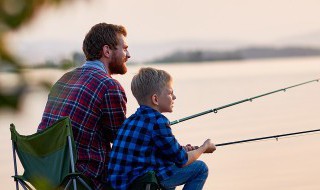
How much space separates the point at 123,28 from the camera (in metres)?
2.85

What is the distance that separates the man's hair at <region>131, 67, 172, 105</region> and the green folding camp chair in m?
0.27

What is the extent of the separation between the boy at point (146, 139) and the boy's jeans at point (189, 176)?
66 millimetres

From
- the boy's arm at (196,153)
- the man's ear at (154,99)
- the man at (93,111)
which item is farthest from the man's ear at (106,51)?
the boy's arm at (196,153)

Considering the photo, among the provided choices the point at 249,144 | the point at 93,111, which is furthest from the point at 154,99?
the point at 249,144

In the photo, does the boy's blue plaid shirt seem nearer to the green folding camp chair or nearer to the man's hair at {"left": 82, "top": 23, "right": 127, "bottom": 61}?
the green folding camp chair

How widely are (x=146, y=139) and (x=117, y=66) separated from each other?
370mm

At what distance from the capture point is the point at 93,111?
269 centimetres

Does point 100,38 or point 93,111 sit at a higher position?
point 100,38

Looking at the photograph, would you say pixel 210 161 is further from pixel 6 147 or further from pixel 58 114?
pixel 58 114

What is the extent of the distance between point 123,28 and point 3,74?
7.64 feet

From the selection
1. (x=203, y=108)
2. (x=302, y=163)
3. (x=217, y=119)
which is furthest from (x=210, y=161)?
(x=203, y=108)

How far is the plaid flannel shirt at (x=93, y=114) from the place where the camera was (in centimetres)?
266

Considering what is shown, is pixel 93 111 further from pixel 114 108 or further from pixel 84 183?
pixel 84 183

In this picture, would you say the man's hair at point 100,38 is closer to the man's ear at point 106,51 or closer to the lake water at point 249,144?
the man's ear at point 106,51
